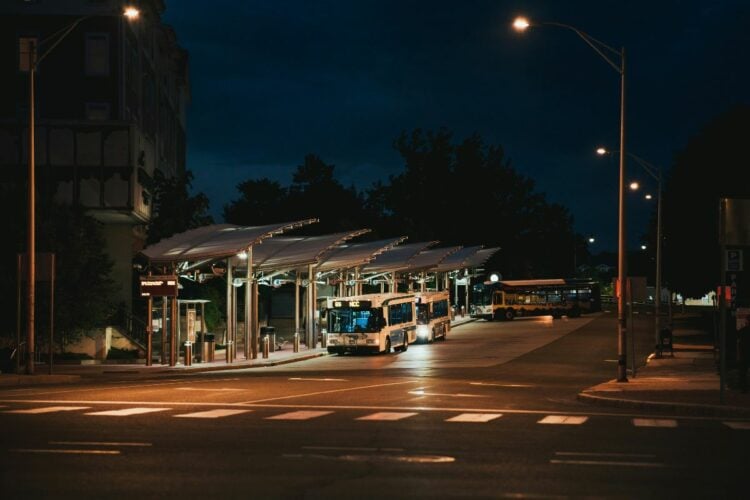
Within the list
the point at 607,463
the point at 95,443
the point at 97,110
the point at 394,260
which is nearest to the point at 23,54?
the point at 97,110

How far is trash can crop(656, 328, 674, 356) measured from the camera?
1762 inches

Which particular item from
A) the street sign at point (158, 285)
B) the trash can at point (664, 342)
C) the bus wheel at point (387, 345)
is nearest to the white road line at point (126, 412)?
the street sign at point (158, 285)

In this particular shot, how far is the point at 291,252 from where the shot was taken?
5534 cm

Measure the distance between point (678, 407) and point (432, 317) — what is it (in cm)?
4091

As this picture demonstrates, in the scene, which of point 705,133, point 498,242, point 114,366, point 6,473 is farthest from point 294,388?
→ point 498,242

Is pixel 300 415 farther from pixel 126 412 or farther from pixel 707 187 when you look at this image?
pixel 707 187

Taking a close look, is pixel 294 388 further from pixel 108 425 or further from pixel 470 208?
pixel 470 208

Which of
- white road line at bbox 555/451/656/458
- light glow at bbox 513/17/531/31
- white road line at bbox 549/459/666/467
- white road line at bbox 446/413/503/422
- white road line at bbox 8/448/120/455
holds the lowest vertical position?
white road line at bbox 446/413/503/422

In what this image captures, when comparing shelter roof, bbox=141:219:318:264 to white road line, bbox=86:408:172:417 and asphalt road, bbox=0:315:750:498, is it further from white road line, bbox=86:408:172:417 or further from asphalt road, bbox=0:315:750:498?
white road line, bbox=86:408:172:417

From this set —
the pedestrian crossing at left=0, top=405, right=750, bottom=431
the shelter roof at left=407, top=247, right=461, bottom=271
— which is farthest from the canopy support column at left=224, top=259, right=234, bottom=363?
the shelter roof at left=407, top=247, right=461, bottom=271

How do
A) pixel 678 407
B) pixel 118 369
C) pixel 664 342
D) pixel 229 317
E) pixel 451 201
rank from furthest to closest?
pixel 451 201 < pixel 664 342 < pixel 229 317 < pixel 118 369 < pixel 678 407

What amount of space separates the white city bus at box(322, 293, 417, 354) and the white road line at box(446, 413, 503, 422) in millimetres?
30982

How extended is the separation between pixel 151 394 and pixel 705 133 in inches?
1858

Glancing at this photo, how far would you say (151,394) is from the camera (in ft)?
82.2
